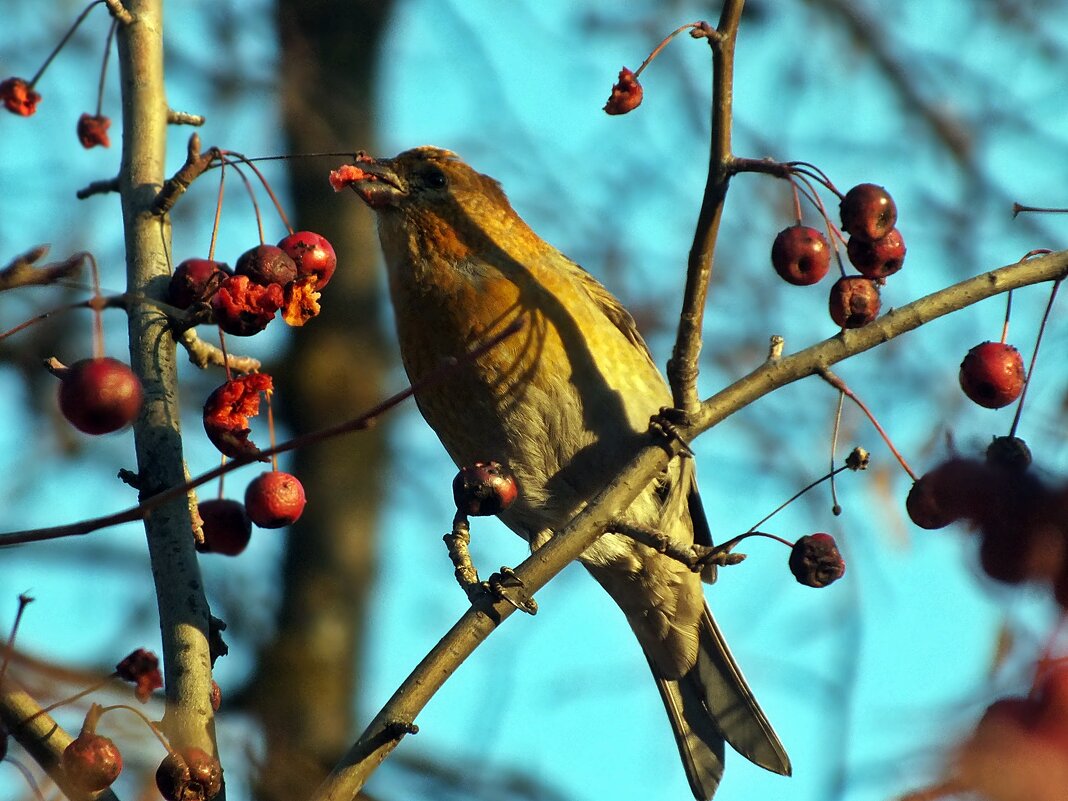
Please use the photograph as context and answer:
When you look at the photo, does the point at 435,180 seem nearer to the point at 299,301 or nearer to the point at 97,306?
the point at 299,301

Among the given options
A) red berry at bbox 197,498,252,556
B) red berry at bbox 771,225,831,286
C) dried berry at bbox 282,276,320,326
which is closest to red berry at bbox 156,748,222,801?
red berry at bbox 197,498,252,556

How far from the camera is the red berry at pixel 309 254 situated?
2.72m

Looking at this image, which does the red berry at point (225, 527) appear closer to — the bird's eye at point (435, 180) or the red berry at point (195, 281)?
the red berry at point (195, 281)

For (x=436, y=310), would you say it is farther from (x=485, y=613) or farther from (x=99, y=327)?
(x=99, y=327)

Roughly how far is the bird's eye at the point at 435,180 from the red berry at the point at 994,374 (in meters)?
2.15

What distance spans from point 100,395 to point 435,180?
2465mm

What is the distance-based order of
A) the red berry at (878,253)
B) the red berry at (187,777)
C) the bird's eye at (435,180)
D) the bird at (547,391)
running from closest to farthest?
the red berry at (187,777)
the red berry at (878,253)
the bird at (547,391)
the bird's eye at (435,180)

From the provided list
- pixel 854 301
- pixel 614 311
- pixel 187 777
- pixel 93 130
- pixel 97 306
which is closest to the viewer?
pixel 97 306

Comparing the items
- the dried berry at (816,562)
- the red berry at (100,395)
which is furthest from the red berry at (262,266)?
the dried berry at (816,562)

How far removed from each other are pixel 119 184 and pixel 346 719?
5336mm

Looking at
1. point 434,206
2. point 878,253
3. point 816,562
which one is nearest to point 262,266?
point 878,253

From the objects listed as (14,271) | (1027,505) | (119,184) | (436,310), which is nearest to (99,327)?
(14,271)

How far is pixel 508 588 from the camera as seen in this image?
108 inches

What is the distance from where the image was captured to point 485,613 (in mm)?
2637
